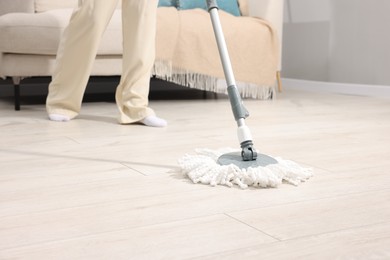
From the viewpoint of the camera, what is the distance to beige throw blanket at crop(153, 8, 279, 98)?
2.49m

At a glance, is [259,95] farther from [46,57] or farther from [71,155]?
[71,155]

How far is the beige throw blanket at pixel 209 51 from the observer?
249 centimetres

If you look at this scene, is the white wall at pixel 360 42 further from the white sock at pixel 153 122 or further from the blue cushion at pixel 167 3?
the white sock at pixel 153 122

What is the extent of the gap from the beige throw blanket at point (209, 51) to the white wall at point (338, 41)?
618 millimetres

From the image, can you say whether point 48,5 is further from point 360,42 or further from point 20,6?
point 360,42

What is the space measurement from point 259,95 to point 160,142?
51.1 inches


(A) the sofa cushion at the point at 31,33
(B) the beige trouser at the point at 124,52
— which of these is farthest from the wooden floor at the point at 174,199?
(A) the sofa cushion at the point at 31,33

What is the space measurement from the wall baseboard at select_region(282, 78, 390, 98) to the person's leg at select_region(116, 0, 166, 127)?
155cm

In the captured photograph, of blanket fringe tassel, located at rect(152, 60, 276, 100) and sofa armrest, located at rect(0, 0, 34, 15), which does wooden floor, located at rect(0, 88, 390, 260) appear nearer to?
blanket fringe tassel, located at rect(152, 60, 276, 100)

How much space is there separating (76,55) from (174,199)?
1.05m

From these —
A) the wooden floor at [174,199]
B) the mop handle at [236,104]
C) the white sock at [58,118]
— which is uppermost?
the mop handle at [236,104]

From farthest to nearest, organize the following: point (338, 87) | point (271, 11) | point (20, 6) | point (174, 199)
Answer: point (338, 87)
point (271, 11)
point (20, 6)
point (174, 199)

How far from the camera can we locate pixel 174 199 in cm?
95

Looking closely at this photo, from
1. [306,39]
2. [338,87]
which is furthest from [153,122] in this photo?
[306,39]
